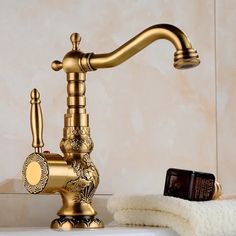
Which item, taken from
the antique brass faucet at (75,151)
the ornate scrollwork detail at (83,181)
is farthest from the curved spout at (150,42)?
the ornate scrollwork detail at (83,181)

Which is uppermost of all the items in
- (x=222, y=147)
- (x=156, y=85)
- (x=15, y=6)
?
(x=15, y=6)

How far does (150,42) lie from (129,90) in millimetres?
240

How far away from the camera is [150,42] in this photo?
1052 mm

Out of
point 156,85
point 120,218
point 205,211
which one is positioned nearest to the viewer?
point 205,211

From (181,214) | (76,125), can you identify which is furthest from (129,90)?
(181,214)

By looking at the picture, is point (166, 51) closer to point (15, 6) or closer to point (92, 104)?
point (92, 104)

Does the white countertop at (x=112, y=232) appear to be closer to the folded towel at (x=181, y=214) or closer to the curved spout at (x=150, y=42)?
the folded towel at (x=181, y=214)

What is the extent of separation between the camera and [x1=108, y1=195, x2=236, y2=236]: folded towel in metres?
0.96

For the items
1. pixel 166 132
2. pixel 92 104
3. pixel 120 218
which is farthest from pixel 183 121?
pixel 120 218

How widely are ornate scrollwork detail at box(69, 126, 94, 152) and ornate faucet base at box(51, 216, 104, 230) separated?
0.09m

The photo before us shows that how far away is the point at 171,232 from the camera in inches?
39.3

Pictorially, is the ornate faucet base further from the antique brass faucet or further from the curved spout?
the curved spout

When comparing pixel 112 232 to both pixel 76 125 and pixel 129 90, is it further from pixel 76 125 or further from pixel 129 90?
pixel 129 90

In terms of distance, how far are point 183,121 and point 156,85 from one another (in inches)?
3.1
